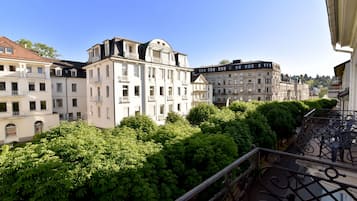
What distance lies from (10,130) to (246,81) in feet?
132

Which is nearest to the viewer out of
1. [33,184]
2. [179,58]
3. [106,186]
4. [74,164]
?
[33,184]

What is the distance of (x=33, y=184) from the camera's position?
119 inches

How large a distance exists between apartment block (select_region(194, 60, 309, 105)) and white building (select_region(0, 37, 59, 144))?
29.9 meters

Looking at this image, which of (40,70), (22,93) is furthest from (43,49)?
(22,93)

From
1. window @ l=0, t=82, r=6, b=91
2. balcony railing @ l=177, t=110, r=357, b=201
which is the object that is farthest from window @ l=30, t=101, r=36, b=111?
balcony railing @ l=177, t=110, r=357, b=201

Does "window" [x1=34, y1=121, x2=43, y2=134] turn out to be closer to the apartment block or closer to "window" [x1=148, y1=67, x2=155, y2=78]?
"window" [x1=148, y1=67, x2=155, y2=78]

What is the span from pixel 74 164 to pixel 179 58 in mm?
22567

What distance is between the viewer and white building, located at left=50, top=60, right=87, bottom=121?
2306 centimetres

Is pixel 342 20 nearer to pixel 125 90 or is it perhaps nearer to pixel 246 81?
pixel 125 90

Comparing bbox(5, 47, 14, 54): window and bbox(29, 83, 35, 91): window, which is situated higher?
bbox(5, 47, 14, 54): window

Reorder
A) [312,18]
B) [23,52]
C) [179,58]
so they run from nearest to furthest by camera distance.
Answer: [312,18] < [23,52] < [179,58]

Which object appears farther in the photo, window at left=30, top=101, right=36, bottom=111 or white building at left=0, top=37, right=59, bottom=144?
window at left=30, top=101, right=36, bottom=111

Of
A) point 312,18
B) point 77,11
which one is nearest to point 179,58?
point 77,11

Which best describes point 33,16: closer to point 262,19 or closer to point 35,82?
point 35,82
